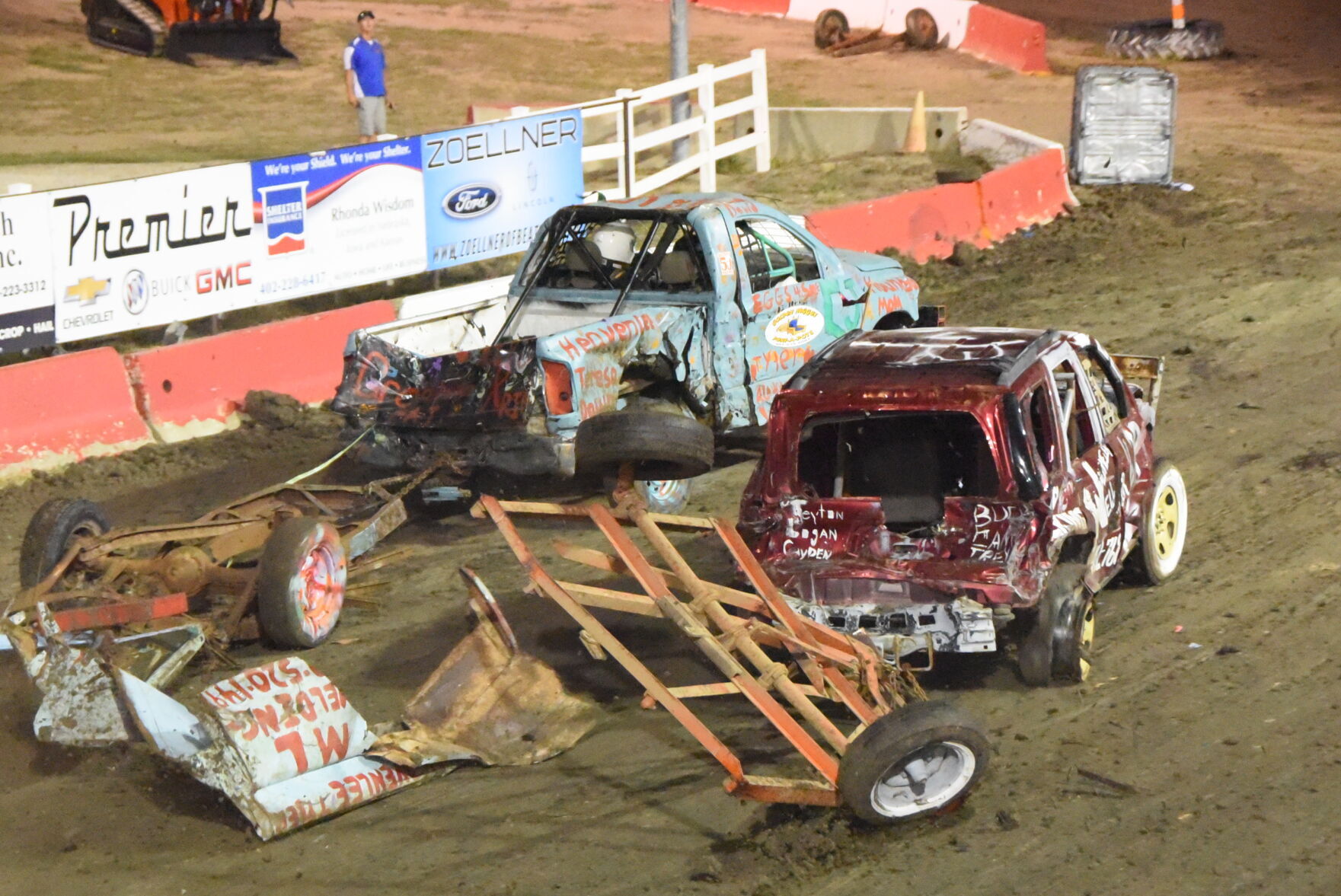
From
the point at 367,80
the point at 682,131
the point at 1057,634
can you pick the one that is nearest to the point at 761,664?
the point at 1057,634

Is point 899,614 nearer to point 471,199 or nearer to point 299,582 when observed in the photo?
point 299,582

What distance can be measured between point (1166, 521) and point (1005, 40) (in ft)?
66.1

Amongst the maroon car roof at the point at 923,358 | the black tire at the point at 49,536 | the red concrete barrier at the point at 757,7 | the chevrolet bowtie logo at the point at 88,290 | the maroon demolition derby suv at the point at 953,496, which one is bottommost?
the red concrete barrier at the point at 757,7

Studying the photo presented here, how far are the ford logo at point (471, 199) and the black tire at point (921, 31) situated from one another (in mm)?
15246

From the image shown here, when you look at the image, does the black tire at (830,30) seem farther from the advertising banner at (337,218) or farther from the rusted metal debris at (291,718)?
the rusted metal debris at (291,718)

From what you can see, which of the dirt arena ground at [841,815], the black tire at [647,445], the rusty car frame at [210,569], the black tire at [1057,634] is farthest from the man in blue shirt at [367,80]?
the black tire at [1057,634]

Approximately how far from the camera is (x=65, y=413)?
446 inches

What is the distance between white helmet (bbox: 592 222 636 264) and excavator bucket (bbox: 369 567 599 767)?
3.87m

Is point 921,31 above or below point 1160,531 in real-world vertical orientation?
below

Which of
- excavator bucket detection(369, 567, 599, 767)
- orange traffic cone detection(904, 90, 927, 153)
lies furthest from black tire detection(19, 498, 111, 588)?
orange traffic cone detection(904, 90, 927, 153)

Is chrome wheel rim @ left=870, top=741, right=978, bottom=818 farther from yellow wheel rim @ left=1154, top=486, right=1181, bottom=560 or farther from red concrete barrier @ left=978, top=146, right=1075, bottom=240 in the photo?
red concrete barrier @ left=978, top=146, right=1075, bottom=240

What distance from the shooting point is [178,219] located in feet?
40.3

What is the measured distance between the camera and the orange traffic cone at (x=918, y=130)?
20297mm

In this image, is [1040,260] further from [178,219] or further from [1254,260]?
[178,219]
